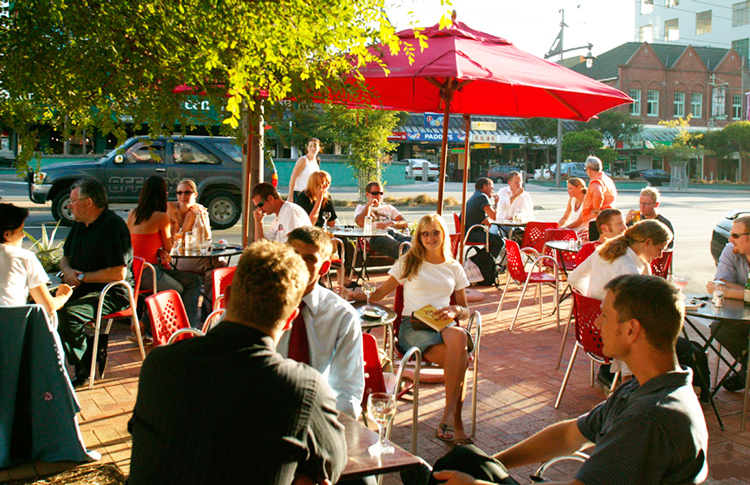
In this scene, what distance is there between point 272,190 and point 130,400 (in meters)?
2.55

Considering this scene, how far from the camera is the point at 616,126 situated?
42.2m

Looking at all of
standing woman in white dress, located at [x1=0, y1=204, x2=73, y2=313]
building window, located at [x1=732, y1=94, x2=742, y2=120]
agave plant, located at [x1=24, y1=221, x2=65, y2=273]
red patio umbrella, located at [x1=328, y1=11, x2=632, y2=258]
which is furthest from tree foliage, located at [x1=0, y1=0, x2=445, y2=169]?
building window, located at [x1=732, y1=94, x2=742, y2=120]

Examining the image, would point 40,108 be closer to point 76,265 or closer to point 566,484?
point 76,265

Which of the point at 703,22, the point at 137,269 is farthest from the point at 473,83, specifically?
the point at 703,22

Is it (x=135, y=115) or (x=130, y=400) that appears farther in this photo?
(x=130, y=400)

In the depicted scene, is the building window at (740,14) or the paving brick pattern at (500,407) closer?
the paving brick pattern at (500,407)

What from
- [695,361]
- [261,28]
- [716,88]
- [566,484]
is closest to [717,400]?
[695,361]

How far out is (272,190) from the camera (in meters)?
6.39

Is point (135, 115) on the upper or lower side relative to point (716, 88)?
lower

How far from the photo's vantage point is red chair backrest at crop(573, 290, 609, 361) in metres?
4.40

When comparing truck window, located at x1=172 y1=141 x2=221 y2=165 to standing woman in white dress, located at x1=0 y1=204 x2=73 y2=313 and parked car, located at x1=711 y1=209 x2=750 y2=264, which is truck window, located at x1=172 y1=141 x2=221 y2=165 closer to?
parked car, located at x1=711 y1=209 x2=750 y2=264

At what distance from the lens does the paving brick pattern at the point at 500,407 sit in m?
3.77

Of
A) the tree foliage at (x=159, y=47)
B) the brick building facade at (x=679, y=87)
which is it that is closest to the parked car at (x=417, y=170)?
the brick building facade at (x=679, y=87)

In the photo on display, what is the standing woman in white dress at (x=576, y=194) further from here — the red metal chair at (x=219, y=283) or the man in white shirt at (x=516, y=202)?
the red metal chair at (x=219, y=283)
